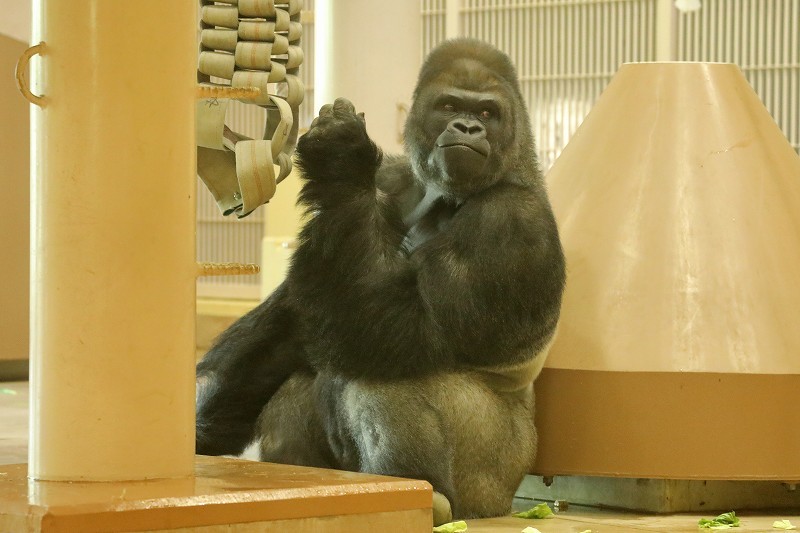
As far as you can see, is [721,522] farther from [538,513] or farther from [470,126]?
[470,126]

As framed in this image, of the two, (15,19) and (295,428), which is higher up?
(15,19)

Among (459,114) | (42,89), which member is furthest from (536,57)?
(42,89)

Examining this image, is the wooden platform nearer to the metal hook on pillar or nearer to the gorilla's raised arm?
the gorilla's raised arm

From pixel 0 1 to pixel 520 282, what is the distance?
21.3 feet

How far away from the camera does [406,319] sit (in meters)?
3.18

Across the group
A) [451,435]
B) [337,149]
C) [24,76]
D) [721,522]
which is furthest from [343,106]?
[721,522]

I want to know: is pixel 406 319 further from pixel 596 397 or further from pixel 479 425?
pixel 596 397

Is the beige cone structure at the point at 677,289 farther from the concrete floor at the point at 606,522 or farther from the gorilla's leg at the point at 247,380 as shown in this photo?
the gorilla's leg at the point at 247,380

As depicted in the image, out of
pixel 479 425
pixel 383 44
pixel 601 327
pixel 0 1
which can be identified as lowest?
pixel 479 425

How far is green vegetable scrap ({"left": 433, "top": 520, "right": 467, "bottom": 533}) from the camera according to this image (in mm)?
3037

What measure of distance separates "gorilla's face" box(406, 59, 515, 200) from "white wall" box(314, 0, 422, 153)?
7.53ft

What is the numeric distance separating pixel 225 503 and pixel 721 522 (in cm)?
169

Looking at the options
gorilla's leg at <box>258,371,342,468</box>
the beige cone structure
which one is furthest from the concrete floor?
gorilla's leg at <box>258,371,342,468</box>

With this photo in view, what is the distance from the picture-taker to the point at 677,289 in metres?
3.75
